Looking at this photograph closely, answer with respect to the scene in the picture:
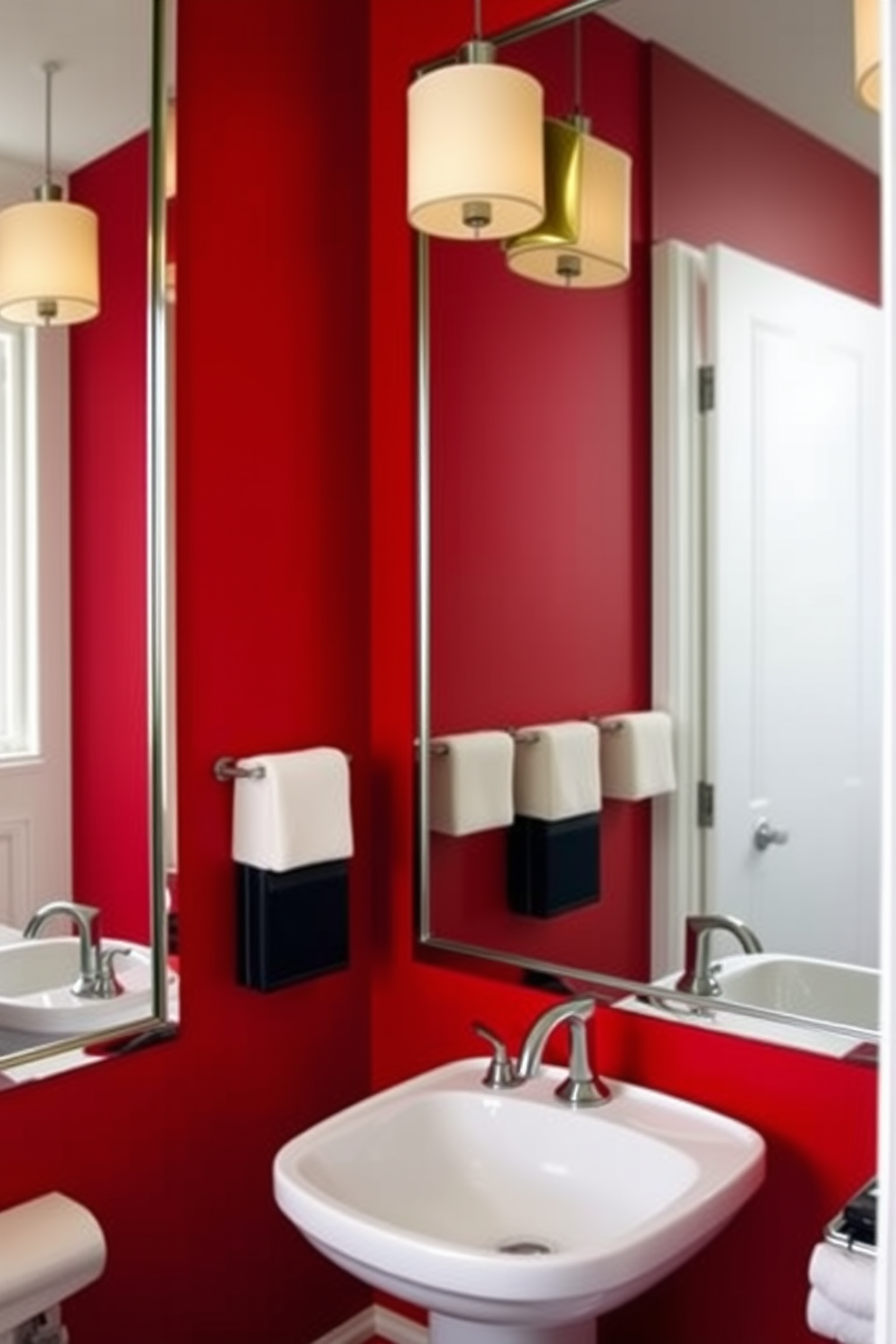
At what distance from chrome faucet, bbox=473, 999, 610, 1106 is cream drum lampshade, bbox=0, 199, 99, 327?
1.19 m

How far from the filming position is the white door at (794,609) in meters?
1.68

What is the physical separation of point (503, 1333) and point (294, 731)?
953 mm

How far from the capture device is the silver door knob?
1796mm

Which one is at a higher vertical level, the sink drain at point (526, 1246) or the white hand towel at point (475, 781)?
the white hand towel at point (475, 781)

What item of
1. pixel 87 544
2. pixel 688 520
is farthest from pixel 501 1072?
pixel 87 544

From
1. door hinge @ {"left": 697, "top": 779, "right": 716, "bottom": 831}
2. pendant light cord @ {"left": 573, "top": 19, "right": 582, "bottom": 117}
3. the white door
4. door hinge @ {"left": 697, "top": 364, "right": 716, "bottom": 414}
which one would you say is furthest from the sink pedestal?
pendant light cord @ {"left": 573, "top": 19, "right": 582, "bottom": 117}

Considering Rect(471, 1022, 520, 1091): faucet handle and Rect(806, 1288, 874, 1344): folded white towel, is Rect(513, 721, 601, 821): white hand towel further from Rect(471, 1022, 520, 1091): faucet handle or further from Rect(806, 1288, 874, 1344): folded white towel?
Rect(806, 1288, 874, 1344): folded white towel

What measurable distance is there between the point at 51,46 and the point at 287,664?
37.9 inches

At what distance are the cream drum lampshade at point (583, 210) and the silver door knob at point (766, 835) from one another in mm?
856

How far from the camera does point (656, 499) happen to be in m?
1.90

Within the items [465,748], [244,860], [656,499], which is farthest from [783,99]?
[244,860]

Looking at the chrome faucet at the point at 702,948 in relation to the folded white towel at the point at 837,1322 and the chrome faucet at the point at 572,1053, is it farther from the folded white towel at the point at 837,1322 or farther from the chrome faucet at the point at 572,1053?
the folded white towel at the point at 837,1322

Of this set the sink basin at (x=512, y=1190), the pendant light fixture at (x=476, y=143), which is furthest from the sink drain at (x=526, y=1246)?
the pendant light fixture at (x=476, y=143)

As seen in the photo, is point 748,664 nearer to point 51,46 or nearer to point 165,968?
point 165,968
